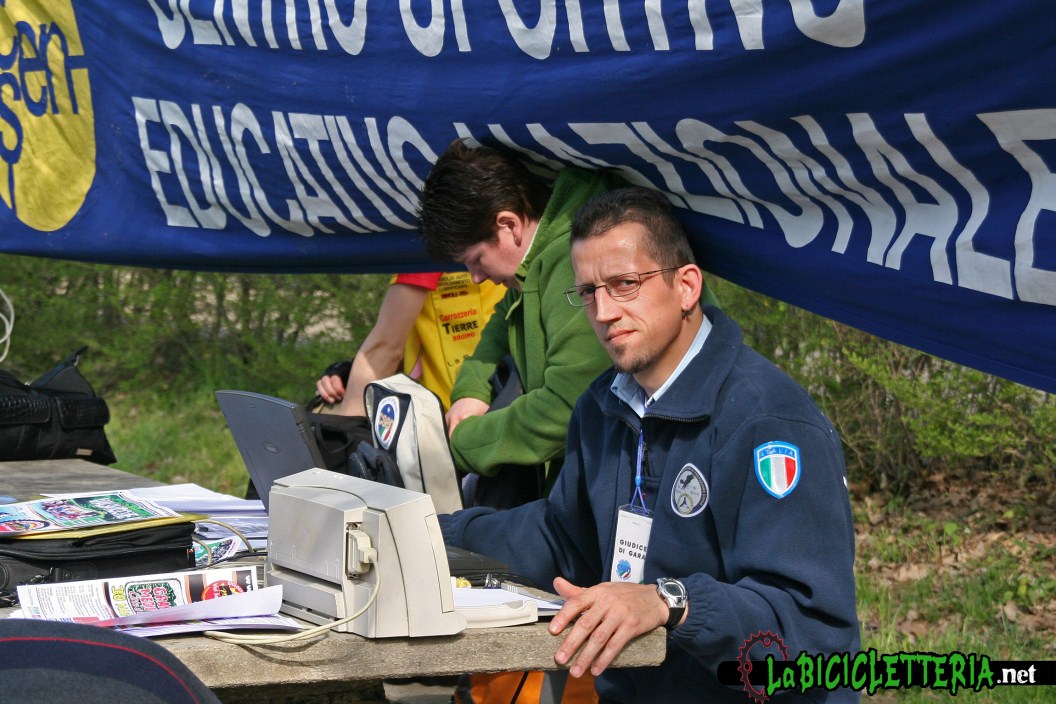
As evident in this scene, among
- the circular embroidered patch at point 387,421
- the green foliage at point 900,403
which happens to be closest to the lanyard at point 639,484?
the circular embroidered patch at point 387,421

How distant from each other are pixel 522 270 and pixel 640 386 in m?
0.74

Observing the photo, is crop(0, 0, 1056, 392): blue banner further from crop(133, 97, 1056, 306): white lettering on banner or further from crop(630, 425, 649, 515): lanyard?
crop(630, 425, 649, 515): lanyard

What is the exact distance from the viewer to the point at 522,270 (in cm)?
340

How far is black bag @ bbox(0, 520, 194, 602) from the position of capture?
95.7 inches

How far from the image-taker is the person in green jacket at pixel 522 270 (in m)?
3.20

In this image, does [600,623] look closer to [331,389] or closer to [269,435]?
[269,435]

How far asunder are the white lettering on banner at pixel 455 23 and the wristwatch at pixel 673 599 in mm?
1045

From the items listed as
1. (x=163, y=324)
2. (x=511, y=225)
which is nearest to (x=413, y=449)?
(x=511, y=225)

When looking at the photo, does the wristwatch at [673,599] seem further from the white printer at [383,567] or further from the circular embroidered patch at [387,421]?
the circular embroidered patch at [387,421]

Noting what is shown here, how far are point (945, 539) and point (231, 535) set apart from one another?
3767mm

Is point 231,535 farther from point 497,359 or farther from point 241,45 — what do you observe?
point 241,45

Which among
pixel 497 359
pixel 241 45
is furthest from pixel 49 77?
pixel 497 359

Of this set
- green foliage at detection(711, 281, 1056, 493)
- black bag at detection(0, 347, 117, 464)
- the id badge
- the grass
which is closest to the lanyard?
the id badge

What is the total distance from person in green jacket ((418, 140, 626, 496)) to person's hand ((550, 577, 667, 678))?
3.25ft
